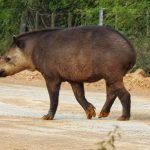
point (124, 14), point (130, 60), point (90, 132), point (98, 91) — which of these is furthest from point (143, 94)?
point (90, 132)

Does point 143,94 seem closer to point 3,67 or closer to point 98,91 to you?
point 98,91

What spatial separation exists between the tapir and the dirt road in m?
0.53

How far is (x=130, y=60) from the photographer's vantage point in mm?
15367

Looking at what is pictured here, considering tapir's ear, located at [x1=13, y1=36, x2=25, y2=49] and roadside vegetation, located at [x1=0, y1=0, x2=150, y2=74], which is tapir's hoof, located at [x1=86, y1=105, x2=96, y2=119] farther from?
roadside vegetation, located at [x1=0, y1=0, x2=150, y2=74]

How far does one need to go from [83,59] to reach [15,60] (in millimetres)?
1801

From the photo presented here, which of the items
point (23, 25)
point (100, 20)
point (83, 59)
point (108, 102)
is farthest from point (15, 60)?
point (23, 25)

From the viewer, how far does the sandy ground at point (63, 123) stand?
11805mm

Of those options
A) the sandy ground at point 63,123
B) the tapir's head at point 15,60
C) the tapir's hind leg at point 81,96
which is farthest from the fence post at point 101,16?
the tapir's hind leg at point 81,96

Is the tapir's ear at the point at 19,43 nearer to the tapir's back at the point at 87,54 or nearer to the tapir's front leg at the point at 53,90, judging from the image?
the tapir's back at the point at 87,54

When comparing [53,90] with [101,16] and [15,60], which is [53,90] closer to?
[15,60]

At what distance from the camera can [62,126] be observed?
14359 millimetres

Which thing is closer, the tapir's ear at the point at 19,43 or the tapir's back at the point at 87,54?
the tapir's back at the point at 87,54

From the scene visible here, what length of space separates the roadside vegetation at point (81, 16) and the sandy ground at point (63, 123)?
2727 millimetres

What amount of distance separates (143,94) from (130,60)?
7.59 meters
